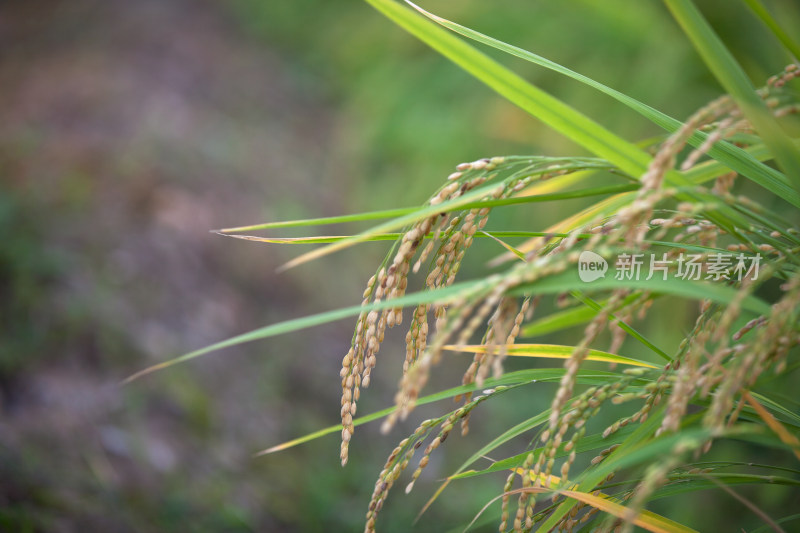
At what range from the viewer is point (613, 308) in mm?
528

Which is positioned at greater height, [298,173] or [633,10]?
[633,10]

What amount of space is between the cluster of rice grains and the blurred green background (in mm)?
1031

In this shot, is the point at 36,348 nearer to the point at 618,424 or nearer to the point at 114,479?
the point at 114,479

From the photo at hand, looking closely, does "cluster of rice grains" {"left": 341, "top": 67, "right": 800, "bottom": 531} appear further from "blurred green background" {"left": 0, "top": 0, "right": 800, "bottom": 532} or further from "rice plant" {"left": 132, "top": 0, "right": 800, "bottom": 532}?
"blurred green background" {"left": 0, "top": 0, "right": 800, "bottom": 532}

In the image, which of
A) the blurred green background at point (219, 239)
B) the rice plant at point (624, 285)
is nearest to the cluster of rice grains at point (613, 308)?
the rice plant at point (624, 285)

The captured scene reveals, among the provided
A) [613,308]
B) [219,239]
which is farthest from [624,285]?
[219,239]

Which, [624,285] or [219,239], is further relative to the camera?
[219,239]

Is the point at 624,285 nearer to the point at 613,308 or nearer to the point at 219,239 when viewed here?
the point at 613,308

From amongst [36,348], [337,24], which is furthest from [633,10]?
[337,24]

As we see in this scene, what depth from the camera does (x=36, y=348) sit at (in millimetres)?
1783

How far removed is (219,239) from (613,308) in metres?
2.44

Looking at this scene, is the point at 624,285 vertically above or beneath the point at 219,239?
above

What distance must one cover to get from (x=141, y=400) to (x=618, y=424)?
1580mm

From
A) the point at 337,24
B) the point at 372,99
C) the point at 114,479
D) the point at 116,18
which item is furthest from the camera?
the point at 337,24
